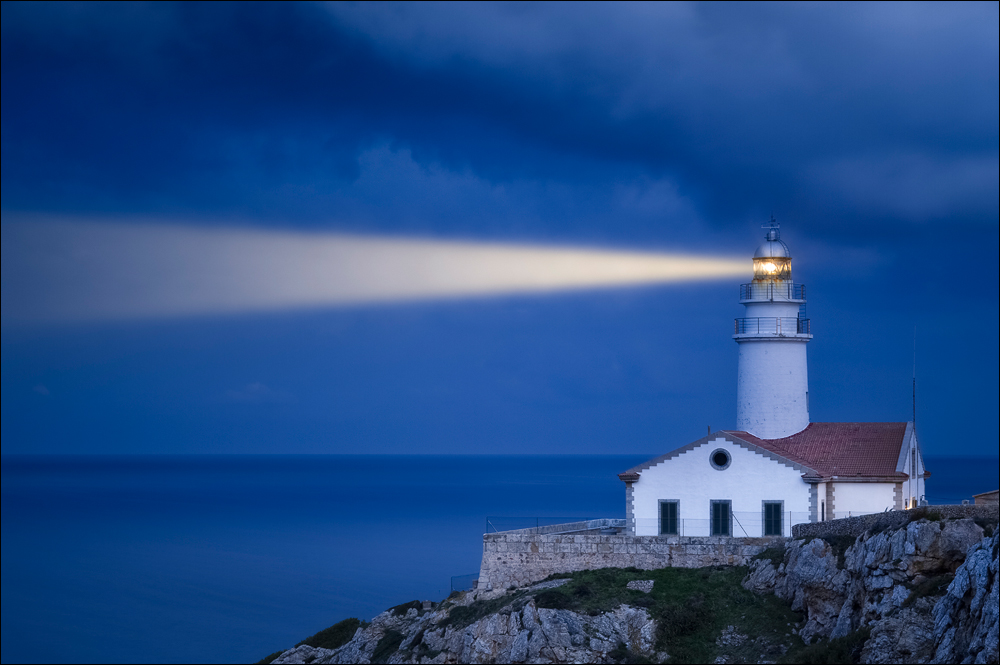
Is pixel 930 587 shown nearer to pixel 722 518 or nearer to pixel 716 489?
pixel 722 518

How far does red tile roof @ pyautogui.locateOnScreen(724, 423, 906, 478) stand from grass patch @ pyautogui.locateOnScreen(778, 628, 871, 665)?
34.2 feet

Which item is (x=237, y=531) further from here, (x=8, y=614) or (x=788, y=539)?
(x=788, y=539)

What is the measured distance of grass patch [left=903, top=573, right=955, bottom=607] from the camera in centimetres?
2145

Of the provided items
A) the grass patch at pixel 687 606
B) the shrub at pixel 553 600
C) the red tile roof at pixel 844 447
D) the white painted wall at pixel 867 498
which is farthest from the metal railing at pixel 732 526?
the shrub at pixel 553 600

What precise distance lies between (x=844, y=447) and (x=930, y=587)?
13.5 m

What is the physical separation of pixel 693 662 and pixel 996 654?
965 centimetres

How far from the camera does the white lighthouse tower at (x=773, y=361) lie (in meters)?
36.8

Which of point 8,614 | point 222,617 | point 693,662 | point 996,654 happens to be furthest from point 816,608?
point 8,614

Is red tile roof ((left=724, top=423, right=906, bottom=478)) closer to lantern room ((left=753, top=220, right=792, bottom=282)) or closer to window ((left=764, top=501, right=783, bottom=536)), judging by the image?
window ((left=764, top=501, right=783, bottom=536))

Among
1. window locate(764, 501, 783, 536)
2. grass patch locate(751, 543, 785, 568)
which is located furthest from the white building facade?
grass patch locate(751, 543, 785, 568)

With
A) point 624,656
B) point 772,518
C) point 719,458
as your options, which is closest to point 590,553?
point 719,458

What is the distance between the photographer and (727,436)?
33406 millimetres

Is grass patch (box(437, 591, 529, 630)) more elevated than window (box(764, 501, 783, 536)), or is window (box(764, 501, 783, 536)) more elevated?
window (box(764, 501, 783, 536))

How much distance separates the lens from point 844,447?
34812 mm
